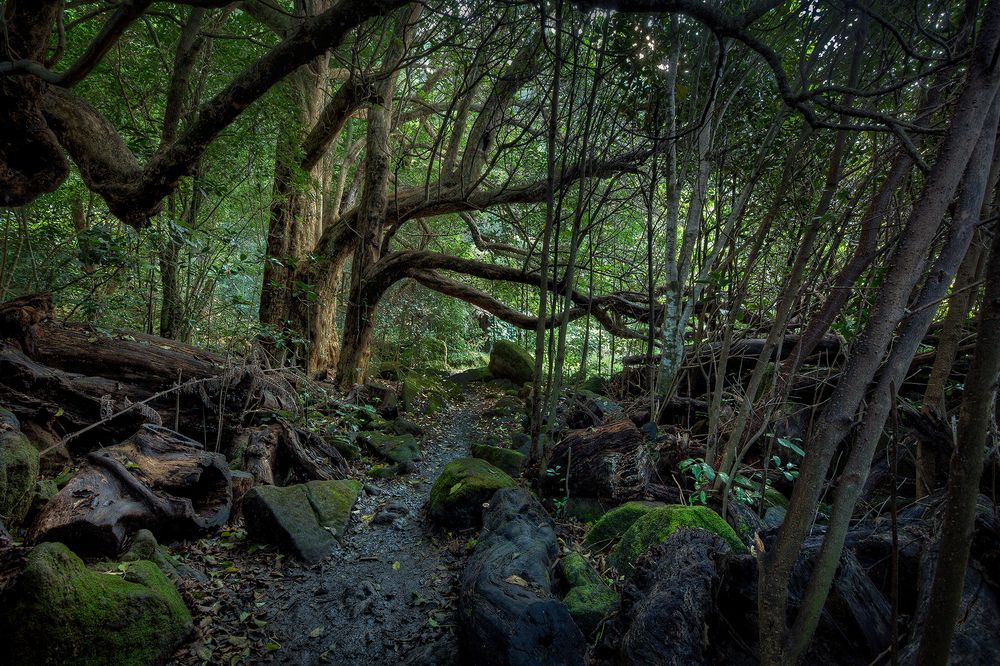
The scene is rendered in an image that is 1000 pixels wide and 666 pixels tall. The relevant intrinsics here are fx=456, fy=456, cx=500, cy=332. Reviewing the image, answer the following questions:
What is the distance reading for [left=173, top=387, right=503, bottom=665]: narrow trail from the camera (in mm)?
2670

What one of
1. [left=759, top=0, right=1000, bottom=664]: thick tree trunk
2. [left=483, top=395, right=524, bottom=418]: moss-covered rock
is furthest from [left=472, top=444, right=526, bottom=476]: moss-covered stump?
[left=759, top=0, right=1000, bottom=664]: thick tree trunk

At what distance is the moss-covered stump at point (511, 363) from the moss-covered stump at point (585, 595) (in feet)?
29.0

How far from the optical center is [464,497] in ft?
13.9

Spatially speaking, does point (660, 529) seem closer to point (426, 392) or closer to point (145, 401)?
point (145, 401)

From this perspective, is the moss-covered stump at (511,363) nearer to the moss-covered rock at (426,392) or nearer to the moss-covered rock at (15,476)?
the moss-covered rock at (426,392)

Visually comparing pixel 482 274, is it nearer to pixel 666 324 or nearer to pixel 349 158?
pixel 666 324

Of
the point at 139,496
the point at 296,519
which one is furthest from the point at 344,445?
the point at 139,496

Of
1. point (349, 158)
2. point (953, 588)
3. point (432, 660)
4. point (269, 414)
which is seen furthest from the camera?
point (349, 158)

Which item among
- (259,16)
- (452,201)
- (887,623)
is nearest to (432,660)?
(887,623)

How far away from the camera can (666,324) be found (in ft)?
14.5

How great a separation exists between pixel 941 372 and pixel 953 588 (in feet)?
9.32

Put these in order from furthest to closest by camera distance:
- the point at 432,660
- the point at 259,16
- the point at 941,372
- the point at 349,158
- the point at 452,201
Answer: the point at 349,158, the point at 452,201, the point at 259,16, the point at 941,372, the point at 432,660

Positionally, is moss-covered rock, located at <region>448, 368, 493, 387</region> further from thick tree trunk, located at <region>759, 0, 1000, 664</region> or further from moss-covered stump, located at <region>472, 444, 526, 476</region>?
thick tree trunk, located at <region>759, 0, 1000, 664</region>

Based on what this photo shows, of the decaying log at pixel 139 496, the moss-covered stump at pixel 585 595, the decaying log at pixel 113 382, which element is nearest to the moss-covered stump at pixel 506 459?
the moss-covered stump at pixel 585 595
